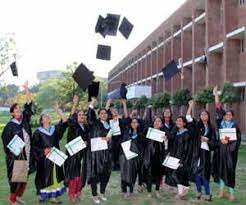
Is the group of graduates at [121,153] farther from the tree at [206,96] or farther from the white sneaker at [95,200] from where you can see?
the tree at [206,96]

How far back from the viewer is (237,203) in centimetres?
871

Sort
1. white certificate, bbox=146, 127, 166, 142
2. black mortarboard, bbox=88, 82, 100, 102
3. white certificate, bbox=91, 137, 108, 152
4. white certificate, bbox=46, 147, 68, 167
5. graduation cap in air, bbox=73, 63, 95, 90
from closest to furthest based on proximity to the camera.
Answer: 1. white certificate, bbox=46, 147, 68, 167
2. white certificate, bbox=91, 137, 108, 152
3. white certificate, bbox=146, 127, 166, 142
4. black mortarboard, bbox=88, 82, 100, 102
5. graduation cap in air, bbox=73, 63, 95, 90

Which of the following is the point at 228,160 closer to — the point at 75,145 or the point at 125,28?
the point at 75,145

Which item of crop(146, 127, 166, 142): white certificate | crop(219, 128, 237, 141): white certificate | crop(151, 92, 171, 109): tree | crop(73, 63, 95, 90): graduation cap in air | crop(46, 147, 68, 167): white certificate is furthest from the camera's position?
crop(151, 92, 171, 109): tree

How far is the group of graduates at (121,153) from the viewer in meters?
8.31

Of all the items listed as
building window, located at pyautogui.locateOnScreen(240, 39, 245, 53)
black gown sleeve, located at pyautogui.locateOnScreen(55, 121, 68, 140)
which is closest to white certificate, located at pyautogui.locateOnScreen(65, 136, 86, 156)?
black gown sleeve, located at pyautogui.locateOnScreen(55, 121, 68, 140)

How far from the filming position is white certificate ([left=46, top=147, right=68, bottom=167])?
8266mm

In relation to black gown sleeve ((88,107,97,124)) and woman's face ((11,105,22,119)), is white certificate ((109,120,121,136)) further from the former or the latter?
woman's face ((11,105,22,119))

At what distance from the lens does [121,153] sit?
29.8ft

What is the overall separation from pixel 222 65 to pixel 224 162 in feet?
77.4

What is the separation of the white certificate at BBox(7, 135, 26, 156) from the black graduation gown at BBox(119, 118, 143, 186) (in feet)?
6.65

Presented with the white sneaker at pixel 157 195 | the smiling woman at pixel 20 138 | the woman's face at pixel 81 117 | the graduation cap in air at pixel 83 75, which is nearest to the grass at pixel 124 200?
the white sneaker at pixel 157 195

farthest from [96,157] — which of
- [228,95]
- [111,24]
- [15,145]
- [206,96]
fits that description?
[206,96]

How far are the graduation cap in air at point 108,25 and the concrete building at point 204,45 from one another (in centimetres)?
1710
